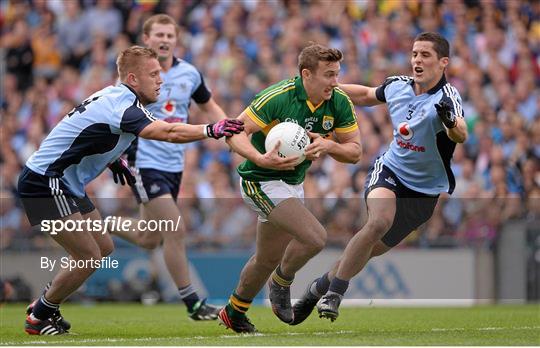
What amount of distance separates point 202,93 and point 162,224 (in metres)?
1.47

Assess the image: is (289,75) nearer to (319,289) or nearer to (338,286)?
(319,289)

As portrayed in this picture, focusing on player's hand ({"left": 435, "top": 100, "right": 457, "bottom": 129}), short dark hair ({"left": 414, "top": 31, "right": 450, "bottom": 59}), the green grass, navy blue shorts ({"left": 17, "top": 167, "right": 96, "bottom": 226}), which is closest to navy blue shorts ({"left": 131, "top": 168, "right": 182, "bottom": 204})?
the green grass

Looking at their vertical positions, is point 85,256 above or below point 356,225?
above

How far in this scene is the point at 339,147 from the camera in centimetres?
937

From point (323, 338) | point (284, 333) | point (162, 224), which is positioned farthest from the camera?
point (162, 224)

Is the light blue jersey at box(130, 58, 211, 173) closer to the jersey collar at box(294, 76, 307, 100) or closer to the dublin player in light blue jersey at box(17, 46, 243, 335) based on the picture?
the dublin player in light blue jersey at box(17, 46, 243, 335)

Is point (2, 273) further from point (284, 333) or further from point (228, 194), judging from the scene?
point (284, 333)

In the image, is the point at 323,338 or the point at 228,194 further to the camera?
the point at 228,194

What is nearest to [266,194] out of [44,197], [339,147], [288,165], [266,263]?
[288,165]

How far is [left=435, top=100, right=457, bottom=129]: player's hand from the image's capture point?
933 centimetres

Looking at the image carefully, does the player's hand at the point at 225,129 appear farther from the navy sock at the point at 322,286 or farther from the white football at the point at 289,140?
the navy sock at the point at 322,286

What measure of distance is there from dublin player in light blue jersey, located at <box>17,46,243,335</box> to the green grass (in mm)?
570

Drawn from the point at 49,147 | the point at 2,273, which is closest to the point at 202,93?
the point at 49,147

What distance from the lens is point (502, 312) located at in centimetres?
1315
